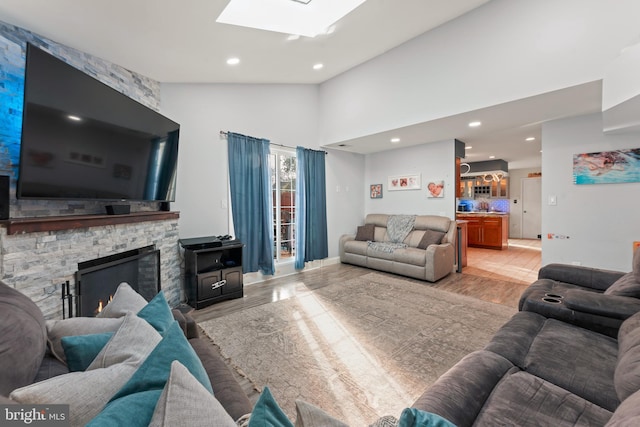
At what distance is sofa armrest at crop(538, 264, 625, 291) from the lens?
7.44 ft

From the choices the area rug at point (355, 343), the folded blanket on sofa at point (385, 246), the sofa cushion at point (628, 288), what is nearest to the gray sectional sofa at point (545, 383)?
the sofa cushion at point (628, 288)

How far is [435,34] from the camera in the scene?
352 centimetres

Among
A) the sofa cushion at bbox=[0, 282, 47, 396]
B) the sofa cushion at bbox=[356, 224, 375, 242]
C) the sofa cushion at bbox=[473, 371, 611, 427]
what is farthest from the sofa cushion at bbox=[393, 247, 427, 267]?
the sofa cushion at bbox=[0, 282, 47, 396]

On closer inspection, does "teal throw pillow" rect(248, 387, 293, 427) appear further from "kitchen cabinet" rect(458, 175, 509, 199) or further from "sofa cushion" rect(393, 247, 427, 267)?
"kitchen cabinet" rect(458, 175, 509, 199)

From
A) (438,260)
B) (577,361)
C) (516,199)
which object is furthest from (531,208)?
(577,361)

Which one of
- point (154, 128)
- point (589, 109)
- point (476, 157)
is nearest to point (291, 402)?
point (154, 128)

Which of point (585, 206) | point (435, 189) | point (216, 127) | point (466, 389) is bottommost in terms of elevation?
point (466, 389)

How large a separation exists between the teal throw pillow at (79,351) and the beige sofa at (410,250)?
13.7ft

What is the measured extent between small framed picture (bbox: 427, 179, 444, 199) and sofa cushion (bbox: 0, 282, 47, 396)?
534 centimetres

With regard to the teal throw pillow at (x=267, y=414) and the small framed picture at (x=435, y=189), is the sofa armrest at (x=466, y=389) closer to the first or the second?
the teal throw pillow at (x=267, y=414)

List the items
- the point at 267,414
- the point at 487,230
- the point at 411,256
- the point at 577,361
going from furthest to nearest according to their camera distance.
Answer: the point at 487,230, the point at 411,256, the point at 577,361, the point at 267,414

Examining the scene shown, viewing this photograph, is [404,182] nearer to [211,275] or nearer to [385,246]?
[385,246]

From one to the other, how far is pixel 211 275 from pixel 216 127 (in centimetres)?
210

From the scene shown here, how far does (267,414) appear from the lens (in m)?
0.55
